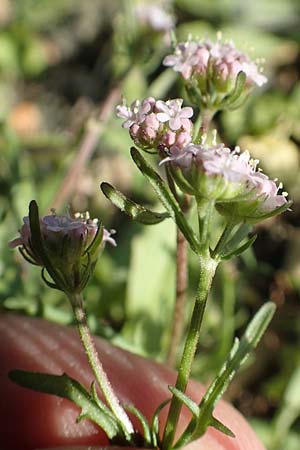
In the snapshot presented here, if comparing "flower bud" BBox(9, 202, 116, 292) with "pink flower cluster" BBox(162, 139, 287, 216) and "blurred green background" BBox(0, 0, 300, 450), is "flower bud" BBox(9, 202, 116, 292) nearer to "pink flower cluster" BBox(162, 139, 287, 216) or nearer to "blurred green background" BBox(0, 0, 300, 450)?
"pink flower cluster" BBox(162, 139, 287, 216)

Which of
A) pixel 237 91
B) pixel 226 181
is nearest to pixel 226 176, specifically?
pixel 226 181

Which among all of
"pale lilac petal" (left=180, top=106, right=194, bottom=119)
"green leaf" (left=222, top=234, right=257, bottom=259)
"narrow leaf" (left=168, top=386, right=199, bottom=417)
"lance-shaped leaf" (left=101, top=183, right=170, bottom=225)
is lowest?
"narrow leaf" (left=168, top=386, right=199, bottom=417)

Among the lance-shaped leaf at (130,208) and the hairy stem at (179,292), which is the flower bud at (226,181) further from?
the hairy stem at (179,292)

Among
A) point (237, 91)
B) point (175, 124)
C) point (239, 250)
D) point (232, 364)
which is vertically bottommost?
point (232, 364)

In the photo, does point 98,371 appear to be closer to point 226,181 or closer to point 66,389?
point 66,389

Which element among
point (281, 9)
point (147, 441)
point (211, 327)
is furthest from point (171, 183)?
point (281, 9)

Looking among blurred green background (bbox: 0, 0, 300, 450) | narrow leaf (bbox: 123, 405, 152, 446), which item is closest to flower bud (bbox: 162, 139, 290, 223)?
narrow leaf (bbox: 123, 405, 152, 446)

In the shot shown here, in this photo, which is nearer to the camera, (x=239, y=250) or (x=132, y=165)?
(x=239, y=250)

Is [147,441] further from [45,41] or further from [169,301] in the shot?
[45,41]
